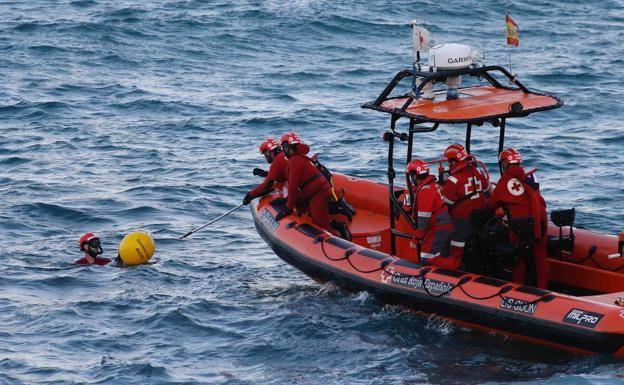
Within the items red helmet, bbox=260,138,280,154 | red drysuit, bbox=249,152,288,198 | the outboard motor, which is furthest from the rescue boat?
red helmet, bbox=260,138,280,154

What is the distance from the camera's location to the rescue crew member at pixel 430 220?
10.8 metres

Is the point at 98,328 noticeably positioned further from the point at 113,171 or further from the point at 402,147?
the point at 402,147

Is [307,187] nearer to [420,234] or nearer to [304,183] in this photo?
[304,183]

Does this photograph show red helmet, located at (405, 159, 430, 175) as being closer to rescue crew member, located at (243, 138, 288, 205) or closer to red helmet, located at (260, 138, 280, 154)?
rescue crew member, located at (243, 138, 288, 205)

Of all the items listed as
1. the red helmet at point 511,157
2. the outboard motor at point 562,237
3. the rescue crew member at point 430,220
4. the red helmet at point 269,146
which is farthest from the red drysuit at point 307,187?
the outboard motor at point 562,237

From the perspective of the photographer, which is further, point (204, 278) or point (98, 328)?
point (204, 278)

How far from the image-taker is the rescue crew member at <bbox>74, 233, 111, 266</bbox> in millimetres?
12805

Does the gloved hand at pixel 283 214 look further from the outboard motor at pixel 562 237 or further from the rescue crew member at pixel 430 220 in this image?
the outboard motor at pixel 562 237

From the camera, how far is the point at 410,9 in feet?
93.6

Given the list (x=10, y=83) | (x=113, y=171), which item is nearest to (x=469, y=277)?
(x=113, y=171)

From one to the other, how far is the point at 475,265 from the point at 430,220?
64 centimetres

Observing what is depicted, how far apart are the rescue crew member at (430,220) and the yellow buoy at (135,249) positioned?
11.1 feet

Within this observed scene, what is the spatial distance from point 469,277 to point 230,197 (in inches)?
224

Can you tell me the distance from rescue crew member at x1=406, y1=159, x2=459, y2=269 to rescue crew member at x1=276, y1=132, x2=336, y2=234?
150 cm
